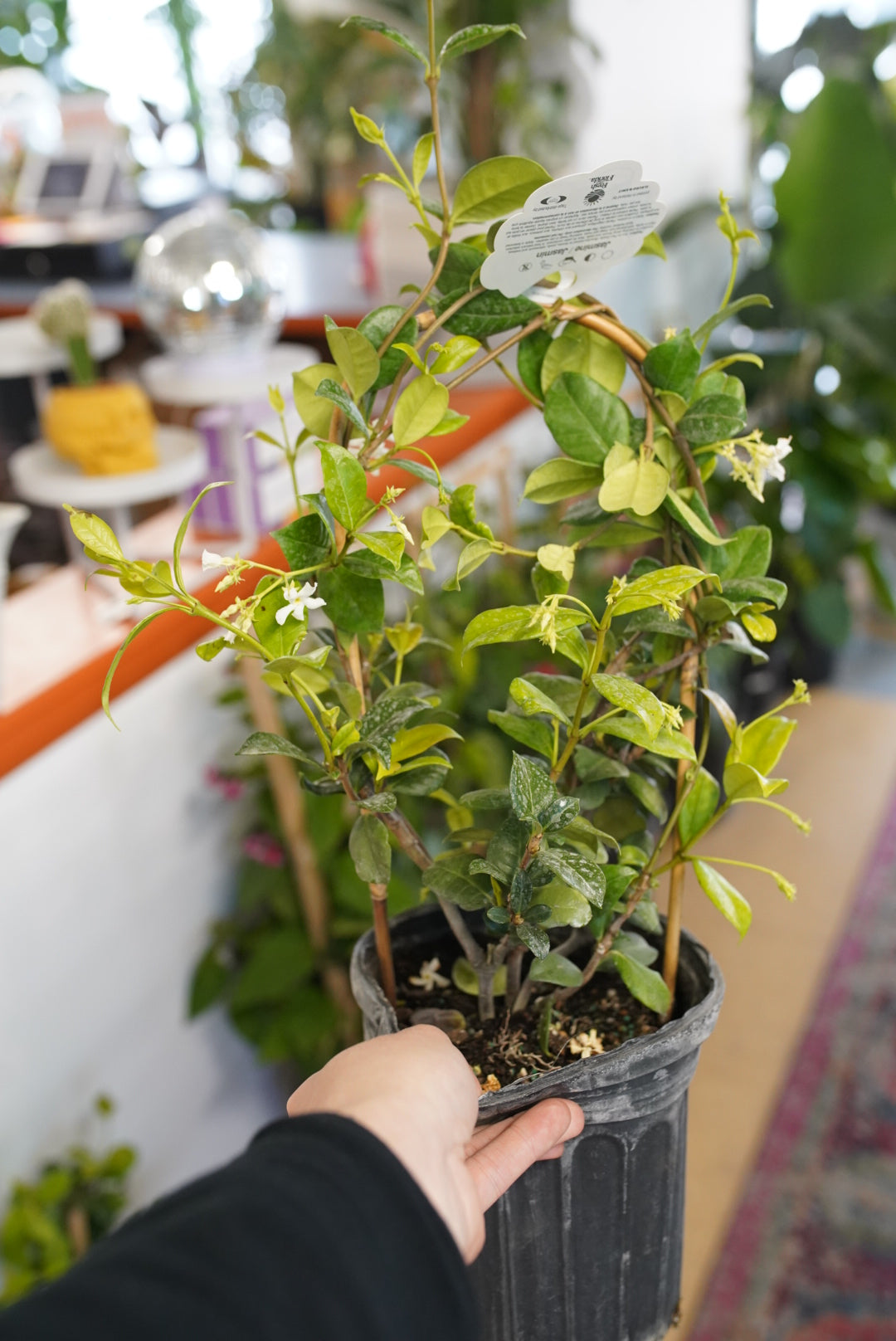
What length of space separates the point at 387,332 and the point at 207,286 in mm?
1141

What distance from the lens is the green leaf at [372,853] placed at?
59 centimetres

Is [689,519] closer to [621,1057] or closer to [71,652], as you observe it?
[621,1057]

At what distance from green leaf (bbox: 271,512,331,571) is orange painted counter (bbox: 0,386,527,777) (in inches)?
25.5

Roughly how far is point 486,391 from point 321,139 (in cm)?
235

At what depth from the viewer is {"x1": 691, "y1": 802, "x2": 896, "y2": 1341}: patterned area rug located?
163cm

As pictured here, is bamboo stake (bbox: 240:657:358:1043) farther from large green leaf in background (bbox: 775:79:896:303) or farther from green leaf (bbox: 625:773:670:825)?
large green leaf in background (bbox: 775:79:896:303)

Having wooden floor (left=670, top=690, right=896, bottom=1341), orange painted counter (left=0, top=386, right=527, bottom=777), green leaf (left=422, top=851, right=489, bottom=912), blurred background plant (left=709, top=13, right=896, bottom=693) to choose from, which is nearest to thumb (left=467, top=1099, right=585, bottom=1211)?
green leaf (left=422, top=851, right=489, bottom=912)

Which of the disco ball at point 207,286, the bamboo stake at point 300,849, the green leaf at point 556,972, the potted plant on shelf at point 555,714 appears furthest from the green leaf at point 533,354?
the disco ball at point 207,286

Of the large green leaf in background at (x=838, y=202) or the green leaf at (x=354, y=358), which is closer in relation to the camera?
the green leaf at (x=354, y=358)

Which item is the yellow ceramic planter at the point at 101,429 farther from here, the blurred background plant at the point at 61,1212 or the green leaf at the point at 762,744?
the green leaf at the point at 762,744

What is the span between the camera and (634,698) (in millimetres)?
531

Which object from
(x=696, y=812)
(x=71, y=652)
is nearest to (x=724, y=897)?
(x=696, y=812)

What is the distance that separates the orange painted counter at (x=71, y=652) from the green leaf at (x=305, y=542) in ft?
2.13

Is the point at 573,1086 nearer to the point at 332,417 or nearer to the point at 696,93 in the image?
the point at 332,417
